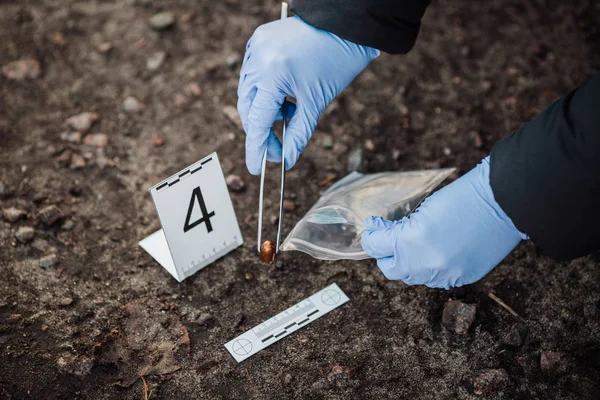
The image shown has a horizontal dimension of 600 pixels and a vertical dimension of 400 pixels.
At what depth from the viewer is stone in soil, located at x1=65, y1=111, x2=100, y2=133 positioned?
2684 mm

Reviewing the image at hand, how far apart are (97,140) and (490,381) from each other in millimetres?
2057

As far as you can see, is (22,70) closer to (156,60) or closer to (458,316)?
(156,60)

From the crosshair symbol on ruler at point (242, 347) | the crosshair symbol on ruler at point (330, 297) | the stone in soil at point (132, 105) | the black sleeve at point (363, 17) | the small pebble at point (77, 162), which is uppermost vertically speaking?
the black sleeve at point (363, 17)

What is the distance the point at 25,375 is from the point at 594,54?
336cm

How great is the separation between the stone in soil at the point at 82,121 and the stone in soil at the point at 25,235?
65 cm

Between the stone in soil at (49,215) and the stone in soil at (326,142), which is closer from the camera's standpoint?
the stone in soil at (49,215)

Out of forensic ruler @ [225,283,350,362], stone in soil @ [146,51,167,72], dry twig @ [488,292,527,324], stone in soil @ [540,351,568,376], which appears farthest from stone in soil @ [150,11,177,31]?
stone in soil @ [540,351,568,376]

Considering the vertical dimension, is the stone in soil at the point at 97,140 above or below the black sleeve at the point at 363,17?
below

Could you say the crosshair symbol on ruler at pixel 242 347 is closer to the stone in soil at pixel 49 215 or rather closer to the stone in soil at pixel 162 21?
the stone in soil at pixel 49 215

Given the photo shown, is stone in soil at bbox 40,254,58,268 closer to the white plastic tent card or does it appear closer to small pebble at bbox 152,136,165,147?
the white plastic tent card

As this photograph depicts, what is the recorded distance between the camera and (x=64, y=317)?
1985 millimetres

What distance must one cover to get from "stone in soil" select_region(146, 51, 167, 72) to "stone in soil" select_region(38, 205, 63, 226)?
1.06m

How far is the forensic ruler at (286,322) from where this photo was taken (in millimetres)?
1949

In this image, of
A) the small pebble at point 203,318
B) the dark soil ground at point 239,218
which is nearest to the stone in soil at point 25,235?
the dark soil ground at point 239,218
